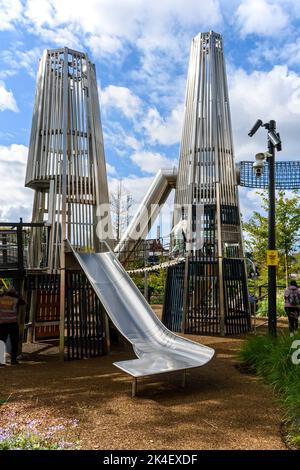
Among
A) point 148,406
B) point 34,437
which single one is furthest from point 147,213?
point 34,437

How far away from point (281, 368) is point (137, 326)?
303cm

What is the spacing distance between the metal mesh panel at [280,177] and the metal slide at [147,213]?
436 centimetres

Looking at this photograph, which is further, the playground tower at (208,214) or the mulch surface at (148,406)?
the playground tower at (208,214)

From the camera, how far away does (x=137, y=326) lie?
851 cm

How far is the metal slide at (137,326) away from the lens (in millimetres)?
6539

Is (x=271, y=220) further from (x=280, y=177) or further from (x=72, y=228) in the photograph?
(x=280, y=177)

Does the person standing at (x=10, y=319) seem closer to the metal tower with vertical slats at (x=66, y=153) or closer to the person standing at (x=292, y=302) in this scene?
the metal tower with vertical slats at (x=66, y=153)

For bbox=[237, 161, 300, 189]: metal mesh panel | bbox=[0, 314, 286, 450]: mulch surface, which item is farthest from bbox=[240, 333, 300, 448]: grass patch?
bbox=[237, 161, 300, 189]: metal mesh panel

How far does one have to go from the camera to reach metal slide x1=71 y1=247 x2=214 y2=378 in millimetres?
6539

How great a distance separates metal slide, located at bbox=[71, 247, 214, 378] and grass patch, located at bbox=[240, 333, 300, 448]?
39.4 inches

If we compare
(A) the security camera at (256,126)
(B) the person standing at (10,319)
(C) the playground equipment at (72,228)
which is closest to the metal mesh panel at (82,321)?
(C) the playground equipment at (72,228)

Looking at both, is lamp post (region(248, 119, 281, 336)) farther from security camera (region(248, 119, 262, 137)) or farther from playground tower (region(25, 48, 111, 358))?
playground tower (region(25, 48, 111, 358))

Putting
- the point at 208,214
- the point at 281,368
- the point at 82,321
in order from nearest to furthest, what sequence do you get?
the point at 281,368
the point at 82,321
the point at 208,214
